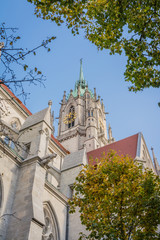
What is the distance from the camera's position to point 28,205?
1030 centimetres

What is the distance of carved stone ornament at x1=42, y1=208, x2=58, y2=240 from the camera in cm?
1244

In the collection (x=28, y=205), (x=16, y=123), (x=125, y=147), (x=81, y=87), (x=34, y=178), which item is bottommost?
(x=28, y=205)

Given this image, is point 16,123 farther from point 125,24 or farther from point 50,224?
point 125,24

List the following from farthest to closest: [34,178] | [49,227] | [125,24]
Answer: [49,227]
[34,178]
[125,24]

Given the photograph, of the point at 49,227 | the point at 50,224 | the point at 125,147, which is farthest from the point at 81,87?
the point at 49,227

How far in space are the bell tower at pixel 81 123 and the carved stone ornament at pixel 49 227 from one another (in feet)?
60.6

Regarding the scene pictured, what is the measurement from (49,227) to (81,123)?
86.4ft

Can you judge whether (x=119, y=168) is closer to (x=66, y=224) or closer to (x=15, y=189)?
(x=15, y=189)

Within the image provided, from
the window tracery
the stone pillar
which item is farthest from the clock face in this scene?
the stone pillar

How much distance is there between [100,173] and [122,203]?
5.88ft

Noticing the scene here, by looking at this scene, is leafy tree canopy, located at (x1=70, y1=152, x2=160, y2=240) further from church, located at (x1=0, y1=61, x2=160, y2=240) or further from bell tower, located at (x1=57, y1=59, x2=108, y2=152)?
bell tower, located at (x1=57, y1=59, x2=108, y2=152)

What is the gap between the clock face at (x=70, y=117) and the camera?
1569 inches

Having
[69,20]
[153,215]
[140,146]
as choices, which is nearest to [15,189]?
[153,215]

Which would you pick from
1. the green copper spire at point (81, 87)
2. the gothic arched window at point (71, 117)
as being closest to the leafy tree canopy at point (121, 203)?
the gothic arched window at point (71, 117)
